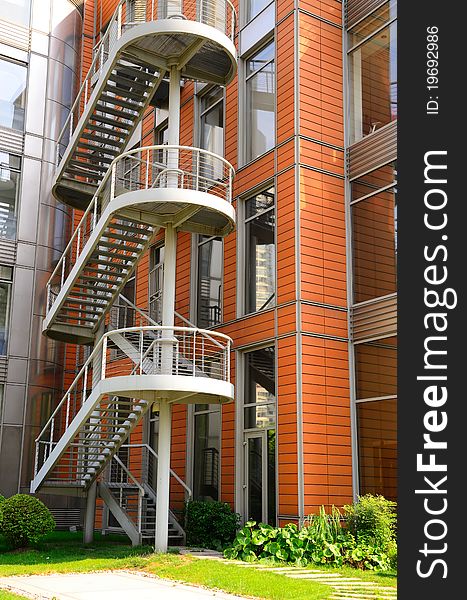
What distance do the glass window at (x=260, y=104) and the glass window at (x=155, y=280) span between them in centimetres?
459

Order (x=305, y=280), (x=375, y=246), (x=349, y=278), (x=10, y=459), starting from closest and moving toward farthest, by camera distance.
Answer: (x=305, y=280), (x=375, y=246), (x=349, y=278), (x=10, y=459)

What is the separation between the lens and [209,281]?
58.6 feet

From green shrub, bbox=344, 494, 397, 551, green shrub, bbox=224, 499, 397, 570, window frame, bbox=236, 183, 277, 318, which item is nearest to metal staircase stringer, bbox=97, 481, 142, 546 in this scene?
green shrub, bbox=224, 499, 397, 570

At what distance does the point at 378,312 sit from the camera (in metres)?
14.4

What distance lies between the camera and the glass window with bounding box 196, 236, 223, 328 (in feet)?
57.3

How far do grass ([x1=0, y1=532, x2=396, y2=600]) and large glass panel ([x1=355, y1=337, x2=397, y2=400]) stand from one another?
12.1 ft

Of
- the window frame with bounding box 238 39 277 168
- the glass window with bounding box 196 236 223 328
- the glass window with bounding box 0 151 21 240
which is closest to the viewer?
the window frame with bounding box 238 39 277 168

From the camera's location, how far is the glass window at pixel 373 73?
1549cm

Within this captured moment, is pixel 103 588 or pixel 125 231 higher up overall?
pixel 125 231

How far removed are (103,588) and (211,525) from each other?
207 inches

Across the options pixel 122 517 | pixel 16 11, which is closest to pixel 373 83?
pixel 122 517

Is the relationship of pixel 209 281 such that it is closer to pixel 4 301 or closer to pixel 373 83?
pixel 373 83

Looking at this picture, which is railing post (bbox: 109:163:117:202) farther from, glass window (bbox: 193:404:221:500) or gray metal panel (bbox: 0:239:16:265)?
gray metal panel (bbox: 0:239:16:265)

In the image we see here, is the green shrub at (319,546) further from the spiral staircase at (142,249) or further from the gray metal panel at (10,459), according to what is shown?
the gray metal panel at (10,459)
